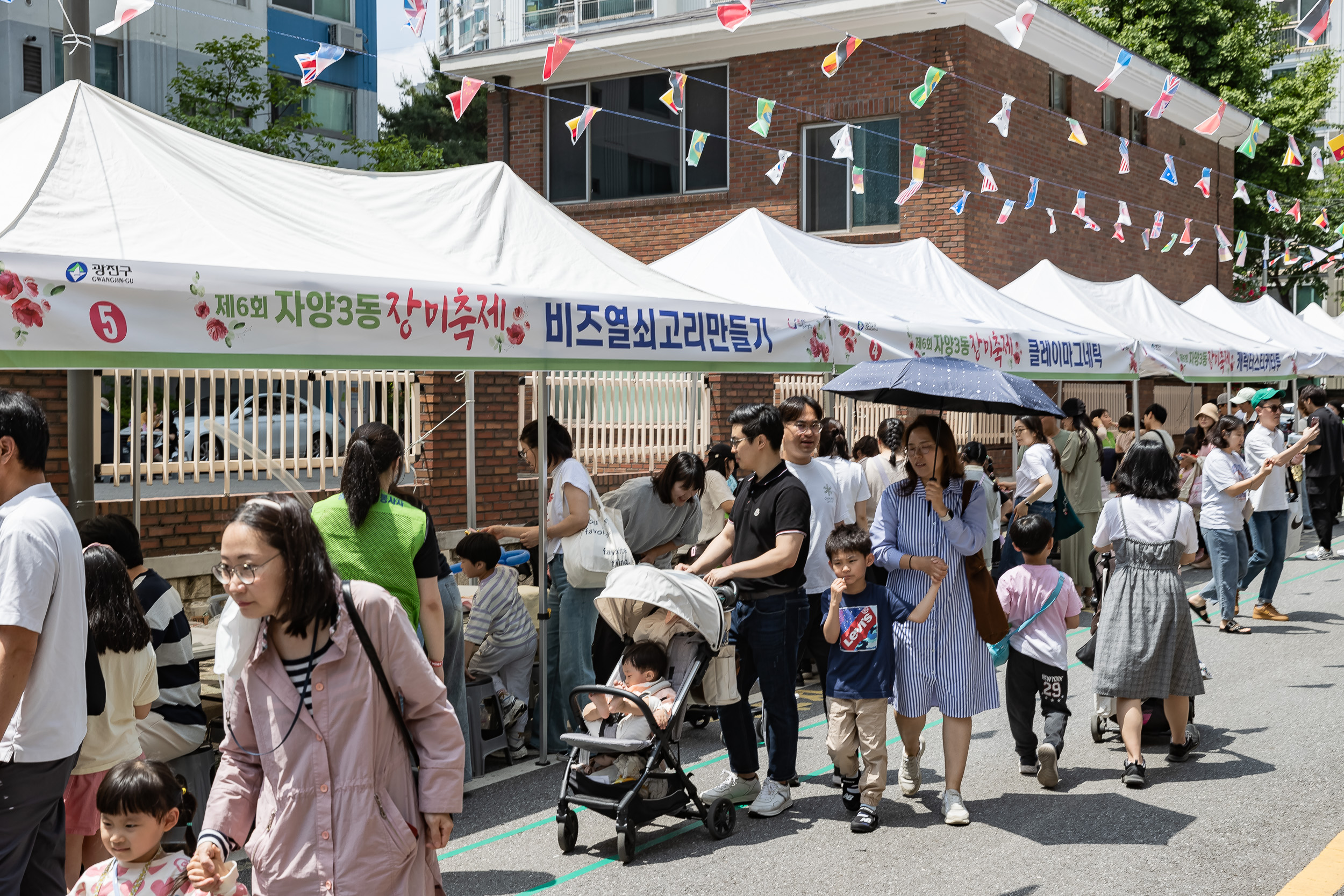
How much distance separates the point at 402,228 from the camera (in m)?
6.71

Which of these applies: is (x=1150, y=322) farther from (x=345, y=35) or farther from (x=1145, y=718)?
(x=345, y=35)

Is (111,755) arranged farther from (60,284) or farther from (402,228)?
(402,228)

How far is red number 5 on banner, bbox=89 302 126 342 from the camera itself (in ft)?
15.3

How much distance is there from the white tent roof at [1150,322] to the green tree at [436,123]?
25.0 m

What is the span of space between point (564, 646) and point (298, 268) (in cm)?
274

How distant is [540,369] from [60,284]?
2.52 m

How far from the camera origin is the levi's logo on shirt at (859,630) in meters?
5.69

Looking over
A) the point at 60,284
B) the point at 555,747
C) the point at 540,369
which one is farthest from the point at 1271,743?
the point at 60,284

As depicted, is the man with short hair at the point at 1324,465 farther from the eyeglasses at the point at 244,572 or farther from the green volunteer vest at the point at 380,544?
the eyeglasses at the point at 244,572

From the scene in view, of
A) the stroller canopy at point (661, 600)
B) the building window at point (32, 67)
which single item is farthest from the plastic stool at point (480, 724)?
the building window at point (32, 67)

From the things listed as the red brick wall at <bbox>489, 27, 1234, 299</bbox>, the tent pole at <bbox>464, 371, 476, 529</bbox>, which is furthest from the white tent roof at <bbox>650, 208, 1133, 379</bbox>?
the red brick wall at <bbox>489, 27, 1234, 299</bbox>

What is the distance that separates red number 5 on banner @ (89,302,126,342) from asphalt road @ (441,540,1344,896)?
2610 millimetres

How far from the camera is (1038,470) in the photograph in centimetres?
1099

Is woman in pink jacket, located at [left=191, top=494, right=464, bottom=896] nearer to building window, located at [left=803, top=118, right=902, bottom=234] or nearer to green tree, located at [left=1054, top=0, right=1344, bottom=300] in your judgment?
building window, located at [left=803, top=118, right=902, bottom=234]
